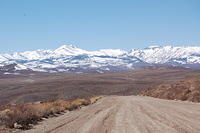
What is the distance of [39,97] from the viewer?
14912 centimetres

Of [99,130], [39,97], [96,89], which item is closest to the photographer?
[99,130]

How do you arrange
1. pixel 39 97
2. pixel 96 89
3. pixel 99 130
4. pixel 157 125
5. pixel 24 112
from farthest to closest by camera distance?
pixel 96 89 < pixel 39 97 < pixel 24 112 < pixel 157 125 < pixel 99 130

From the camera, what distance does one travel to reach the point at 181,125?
1933cm

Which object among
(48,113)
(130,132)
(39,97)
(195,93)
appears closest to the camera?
(130,132)

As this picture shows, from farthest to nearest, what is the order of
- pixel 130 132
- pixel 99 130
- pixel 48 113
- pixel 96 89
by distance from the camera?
pixel 96 89, pixel 48 113, pixel 99 130, pixel 130 132

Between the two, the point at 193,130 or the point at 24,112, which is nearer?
the point at 193,130

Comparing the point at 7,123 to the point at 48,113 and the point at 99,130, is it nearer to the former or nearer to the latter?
the point at 99,130

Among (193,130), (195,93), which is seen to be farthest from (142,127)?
(195,93)

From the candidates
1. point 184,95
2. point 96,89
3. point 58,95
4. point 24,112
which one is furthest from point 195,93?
point 96,89

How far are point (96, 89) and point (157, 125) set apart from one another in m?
152

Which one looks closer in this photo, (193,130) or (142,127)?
(193,130)

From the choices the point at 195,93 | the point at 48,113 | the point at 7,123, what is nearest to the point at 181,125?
the point at 7,123

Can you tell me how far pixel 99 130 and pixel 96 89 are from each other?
152871 millimetres

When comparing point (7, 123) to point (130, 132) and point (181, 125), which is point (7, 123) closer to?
point (130, 132)
